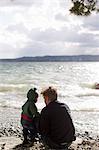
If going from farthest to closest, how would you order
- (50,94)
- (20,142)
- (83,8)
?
(20,142) → (83,8) → (50,94)

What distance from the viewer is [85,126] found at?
15.3 metres

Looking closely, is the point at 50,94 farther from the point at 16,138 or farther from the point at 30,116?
the point at 16,138

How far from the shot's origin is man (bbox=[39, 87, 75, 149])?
5.63m

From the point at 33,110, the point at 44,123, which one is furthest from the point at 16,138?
the point at 44,123

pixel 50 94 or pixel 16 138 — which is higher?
pixel 50 94

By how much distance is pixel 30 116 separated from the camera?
10078mm

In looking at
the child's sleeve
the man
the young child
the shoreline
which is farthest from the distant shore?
the man

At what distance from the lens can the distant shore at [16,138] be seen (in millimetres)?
10763

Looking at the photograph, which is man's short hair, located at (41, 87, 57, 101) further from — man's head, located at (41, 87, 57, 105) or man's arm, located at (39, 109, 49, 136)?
man's arm, located at (39, 109, 49, 136)

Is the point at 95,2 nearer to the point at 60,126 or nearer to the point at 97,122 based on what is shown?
the point at 60,126

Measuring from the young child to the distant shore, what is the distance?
292mm

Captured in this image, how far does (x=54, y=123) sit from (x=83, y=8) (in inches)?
164

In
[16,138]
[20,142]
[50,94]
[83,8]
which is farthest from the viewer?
[16,138]

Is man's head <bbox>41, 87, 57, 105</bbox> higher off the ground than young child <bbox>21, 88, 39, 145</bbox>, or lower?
higher
